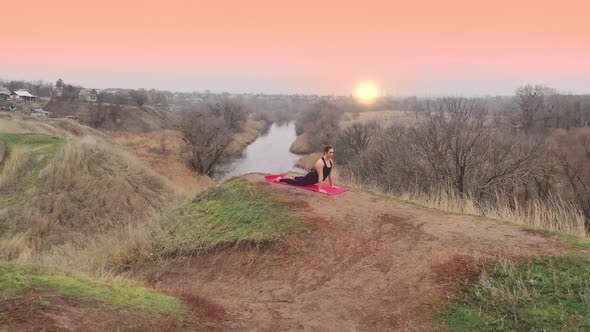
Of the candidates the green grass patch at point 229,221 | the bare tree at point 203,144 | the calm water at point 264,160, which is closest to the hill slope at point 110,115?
the calm water at point 264,160

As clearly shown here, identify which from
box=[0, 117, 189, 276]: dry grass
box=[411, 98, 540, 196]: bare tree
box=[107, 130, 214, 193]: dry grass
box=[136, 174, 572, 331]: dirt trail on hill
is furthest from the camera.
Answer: box=[107, 130, 214, 193]: dry grass

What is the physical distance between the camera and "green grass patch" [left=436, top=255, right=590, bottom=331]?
4.76 metres

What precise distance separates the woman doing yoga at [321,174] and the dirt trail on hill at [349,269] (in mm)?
1233

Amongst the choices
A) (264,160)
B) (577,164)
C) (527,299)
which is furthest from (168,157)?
(527,299)

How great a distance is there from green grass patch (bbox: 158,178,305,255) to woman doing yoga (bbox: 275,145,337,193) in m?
1.06

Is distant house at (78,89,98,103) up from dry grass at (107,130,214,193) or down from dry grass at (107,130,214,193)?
up

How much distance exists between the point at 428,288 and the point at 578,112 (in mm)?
59783

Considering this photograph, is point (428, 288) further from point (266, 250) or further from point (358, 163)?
point (358, 163)

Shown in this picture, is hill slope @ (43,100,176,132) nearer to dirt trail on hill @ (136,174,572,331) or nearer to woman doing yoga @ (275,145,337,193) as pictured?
woman doing yoga @ (275,145,337,193)

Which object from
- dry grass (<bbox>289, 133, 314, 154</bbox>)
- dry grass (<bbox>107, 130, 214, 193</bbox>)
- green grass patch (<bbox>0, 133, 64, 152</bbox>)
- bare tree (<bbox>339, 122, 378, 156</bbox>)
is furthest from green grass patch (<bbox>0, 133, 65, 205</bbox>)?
dry grass (<bbox>289, 133, 314, 154</bbox>)

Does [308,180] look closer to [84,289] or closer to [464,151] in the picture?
[464,151]

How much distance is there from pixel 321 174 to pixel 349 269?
4.13 metres

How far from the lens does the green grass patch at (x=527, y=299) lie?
4.76 m

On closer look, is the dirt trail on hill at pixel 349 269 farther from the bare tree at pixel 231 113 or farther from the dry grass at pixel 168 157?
the bare tree at pixel 231 113
